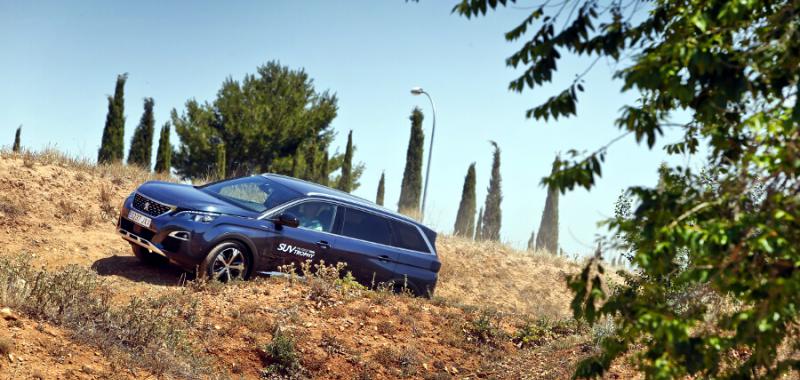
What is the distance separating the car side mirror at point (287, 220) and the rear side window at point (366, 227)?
1.06 metres

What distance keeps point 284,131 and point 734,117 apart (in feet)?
126

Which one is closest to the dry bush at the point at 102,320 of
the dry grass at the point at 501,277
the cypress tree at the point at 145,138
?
the dry grass at the point at 501,277

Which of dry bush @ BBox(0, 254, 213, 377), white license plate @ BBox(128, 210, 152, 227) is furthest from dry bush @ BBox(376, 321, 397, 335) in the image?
white license plate @ BBox(128, 210, 152, 227)

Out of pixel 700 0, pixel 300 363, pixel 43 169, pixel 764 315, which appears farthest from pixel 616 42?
pixel 43 169

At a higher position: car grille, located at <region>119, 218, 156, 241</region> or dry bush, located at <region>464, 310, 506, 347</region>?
car grille, located at <region>119, 218, 156, 241</region>

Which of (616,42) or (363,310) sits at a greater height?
(616,42)

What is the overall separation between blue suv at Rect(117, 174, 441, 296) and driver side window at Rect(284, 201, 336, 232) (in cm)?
2

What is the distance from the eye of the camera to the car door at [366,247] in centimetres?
1271

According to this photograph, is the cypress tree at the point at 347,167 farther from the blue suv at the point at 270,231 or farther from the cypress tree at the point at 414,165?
the blue suv at the point at 270,231

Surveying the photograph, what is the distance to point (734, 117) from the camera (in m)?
5.41

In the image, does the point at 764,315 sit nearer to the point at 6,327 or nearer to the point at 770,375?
the point at 770,375

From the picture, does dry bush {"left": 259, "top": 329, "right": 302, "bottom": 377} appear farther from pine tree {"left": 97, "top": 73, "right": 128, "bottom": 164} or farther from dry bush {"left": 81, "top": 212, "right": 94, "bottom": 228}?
pine tree {"left": 97, "top": 73, "right": 128, "bottom": 164}

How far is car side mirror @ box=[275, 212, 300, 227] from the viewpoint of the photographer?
11.9 meters

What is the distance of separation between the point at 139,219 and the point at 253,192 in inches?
75.1
